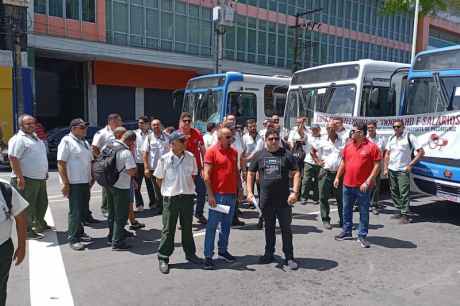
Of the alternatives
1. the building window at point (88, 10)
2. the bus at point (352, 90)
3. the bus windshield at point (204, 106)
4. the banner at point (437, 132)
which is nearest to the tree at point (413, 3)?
the bus at point (352, 90)

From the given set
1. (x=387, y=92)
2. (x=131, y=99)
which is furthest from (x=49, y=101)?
(x=387, y=92)

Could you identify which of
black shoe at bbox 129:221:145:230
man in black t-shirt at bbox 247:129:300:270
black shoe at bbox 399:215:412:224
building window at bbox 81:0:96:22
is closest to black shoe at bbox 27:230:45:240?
black shoe at bbox 129:221:145:230

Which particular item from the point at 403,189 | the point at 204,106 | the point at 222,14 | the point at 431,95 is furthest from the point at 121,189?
the point at 222,14

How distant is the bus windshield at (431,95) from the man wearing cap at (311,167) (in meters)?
1.91

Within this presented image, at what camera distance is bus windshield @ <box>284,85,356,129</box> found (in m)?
9.90

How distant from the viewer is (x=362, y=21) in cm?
3959

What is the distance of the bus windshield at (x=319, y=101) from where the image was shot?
9.90m

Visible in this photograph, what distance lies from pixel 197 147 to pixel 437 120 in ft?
14.2

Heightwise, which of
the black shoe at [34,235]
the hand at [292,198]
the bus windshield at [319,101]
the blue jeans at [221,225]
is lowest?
the black shoe at [34,235]

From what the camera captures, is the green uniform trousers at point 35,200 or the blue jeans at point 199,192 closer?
the green uniform trousers at point 35,200

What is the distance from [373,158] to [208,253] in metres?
2.80

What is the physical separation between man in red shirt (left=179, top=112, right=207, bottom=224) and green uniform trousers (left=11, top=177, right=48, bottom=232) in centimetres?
232

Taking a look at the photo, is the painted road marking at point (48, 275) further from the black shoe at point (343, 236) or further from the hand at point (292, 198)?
the black shoe at point (343, 236)

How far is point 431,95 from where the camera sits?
8312mm
